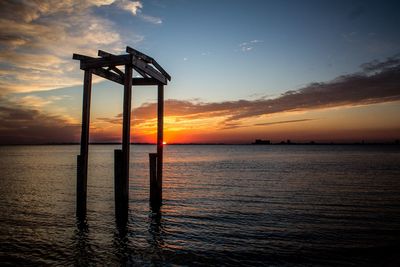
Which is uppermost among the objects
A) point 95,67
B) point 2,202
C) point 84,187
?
point 95,67

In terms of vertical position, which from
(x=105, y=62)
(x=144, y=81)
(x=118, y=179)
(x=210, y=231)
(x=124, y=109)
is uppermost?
(x=105, y=62)

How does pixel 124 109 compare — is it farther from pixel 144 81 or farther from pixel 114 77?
pixel 144 81

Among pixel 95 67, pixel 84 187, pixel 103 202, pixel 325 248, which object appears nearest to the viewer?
pixel 325 248

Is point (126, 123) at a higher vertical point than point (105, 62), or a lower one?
lower

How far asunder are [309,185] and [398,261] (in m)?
14.7

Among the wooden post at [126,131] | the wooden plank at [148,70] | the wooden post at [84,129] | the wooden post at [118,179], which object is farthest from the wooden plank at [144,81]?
the wooden post at [118,179]

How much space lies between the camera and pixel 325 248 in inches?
305

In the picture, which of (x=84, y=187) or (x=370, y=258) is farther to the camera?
(x=84, y=187)

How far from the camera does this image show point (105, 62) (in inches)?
368

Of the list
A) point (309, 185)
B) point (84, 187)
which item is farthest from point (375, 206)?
point (84, 187)

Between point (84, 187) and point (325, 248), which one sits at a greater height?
point (84, 187)

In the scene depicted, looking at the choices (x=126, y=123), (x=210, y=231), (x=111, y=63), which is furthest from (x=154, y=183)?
(x=111, y=63)

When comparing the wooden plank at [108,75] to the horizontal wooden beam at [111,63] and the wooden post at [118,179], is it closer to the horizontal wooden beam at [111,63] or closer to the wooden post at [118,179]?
the horizontal wooden beam at [111,63]

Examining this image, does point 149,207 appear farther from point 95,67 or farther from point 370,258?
point 370,258
